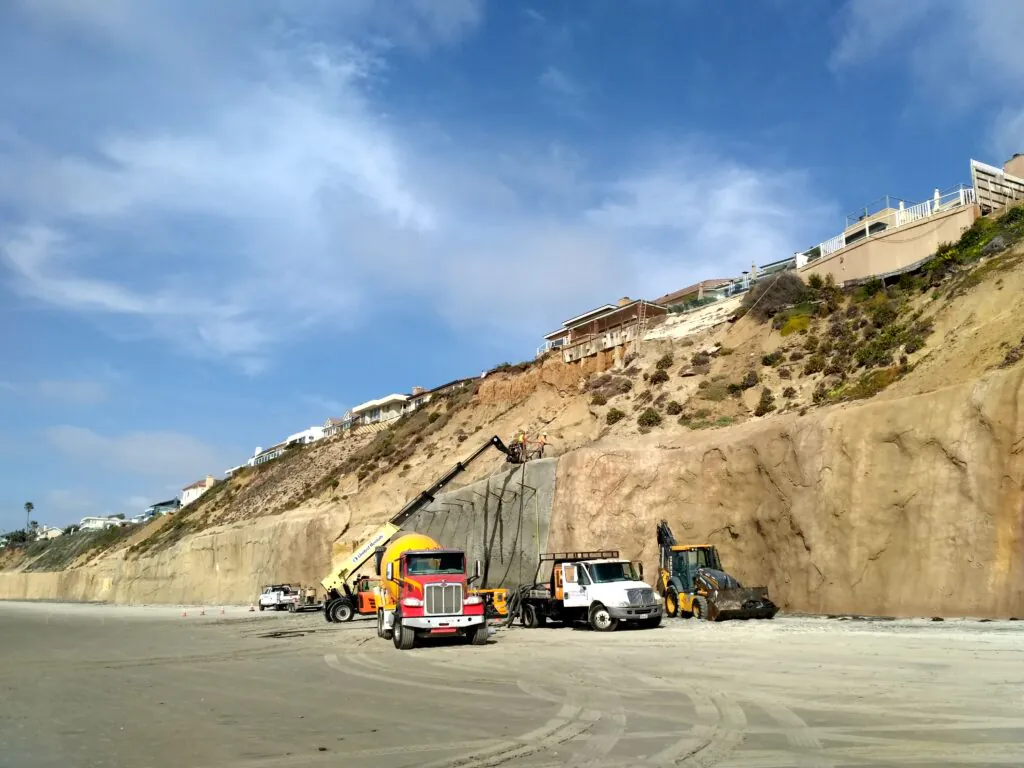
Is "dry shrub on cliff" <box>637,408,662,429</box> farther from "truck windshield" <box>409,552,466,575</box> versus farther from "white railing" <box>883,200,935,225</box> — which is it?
"truck windshield" <box>409,552,466,575</box>

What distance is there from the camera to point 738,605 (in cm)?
2508

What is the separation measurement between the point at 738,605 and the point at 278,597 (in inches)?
1391

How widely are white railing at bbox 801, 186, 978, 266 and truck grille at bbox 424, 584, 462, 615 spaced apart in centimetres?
3371

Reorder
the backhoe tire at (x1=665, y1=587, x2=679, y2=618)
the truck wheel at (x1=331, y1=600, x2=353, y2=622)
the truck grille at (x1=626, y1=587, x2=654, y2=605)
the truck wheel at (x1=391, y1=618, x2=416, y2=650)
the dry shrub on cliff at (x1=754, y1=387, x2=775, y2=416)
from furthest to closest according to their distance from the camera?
the dry shrub on cliff at (x1=754, y1=387, x2=775, y2=416)
the truck wheel at (x1=331, y1=600, x2=353, y2=622)
the backhoe tire at (x1=665, y1=587, x2=679, y2=618)
the truck grille at (x1=626, y1=587, x2=654, y2=605)
the truck wheel at (x1=391, y1=618, x2=416, y2=650)

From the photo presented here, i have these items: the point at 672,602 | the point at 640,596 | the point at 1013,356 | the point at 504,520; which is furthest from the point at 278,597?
the point at 1013,356

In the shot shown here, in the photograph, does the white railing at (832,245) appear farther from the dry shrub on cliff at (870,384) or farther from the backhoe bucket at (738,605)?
the backhoe bucket at (738,605)

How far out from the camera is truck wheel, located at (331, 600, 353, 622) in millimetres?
35500

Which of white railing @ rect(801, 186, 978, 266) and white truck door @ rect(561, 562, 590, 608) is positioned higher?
white railing @ rect(801, 186, 978, 266)

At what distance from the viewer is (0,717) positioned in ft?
40.1

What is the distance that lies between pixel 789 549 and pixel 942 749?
2178cm

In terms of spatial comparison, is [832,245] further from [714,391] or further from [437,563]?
[437,563]

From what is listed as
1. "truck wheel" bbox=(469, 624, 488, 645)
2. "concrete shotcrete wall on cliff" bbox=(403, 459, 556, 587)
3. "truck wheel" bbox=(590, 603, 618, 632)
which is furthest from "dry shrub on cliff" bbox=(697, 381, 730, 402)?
"truck wheel" bbox=(469, 624, 488, 645)

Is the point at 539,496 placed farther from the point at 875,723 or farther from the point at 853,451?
the point at 875,723

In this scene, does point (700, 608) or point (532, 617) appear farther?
point (532, 617)
